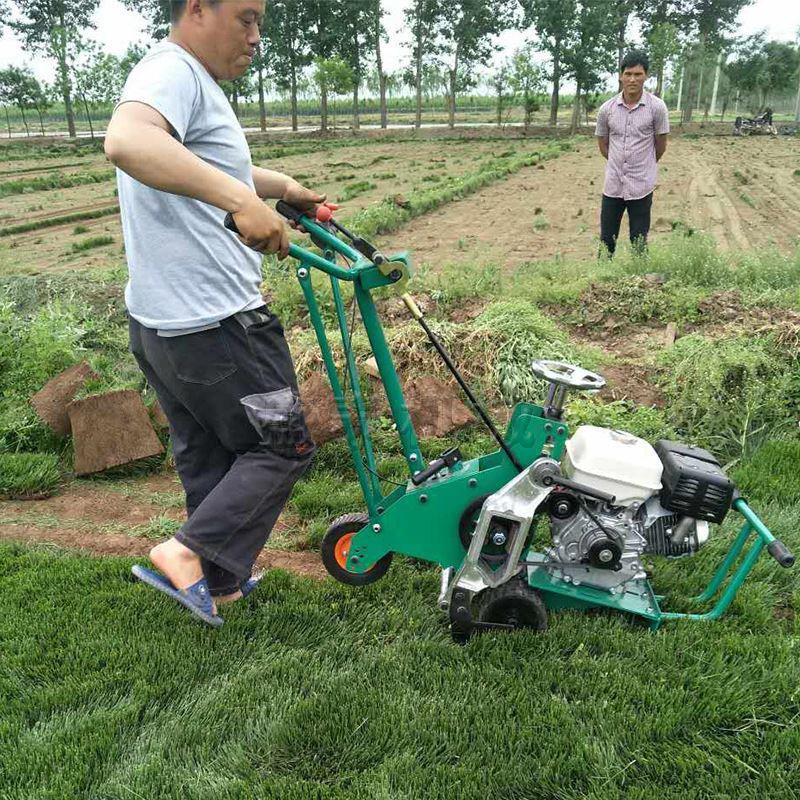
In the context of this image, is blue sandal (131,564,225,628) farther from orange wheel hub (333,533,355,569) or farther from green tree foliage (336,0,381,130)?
green tree foliage (336,0,381,130)

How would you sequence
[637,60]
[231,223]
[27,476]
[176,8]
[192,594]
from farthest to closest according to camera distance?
[637,60]
[27,476]
[192,594]
[176,8]
[231,223]

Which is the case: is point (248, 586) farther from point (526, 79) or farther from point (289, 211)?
point (526, 79)

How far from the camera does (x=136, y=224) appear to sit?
7.77ft

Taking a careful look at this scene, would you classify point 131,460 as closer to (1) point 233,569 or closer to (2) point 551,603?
(1) point 233,569

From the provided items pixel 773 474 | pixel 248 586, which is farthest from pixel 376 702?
pixel 773 474

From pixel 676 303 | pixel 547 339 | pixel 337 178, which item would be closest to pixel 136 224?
pixel 547 339

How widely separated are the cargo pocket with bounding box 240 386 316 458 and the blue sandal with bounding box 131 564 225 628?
59cm

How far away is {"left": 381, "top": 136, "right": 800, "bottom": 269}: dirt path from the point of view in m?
10.3

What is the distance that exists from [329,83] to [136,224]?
44.9m

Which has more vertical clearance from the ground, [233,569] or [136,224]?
[136,224]

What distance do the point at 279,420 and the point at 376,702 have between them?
3.20ft

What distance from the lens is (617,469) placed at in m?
2.62

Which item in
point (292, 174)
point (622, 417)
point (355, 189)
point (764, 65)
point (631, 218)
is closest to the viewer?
point (622, 417)

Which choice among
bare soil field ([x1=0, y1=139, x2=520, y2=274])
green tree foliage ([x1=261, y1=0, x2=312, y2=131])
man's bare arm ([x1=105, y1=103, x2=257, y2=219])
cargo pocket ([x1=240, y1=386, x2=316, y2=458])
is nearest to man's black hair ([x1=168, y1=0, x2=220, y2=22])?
man's bare arm ([x1=105, y1=103, x2=257, y2=219])
